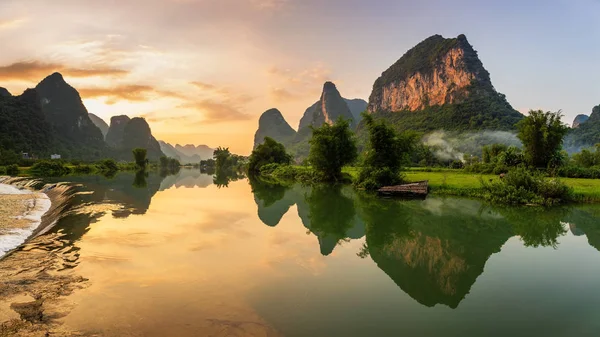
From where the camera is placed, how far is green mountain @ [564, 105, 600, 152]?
108 metres

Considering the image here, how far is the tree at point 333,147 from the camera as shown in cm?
3988

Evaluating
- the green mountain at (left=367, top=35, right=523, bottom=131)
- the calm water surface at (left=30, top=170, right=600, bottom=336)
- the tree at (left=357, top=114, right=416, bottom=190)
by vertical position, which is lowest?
the calm water surface at (left=30, top=170, right=600, bottom=336)

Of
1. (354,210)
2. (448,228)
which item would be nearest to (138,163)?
(354,210)

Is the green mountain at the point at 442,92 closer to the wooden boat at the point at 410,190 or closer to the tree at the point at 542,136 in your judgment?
the tree at the point at 542,136

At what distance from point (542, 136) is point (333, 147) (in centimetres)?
2136

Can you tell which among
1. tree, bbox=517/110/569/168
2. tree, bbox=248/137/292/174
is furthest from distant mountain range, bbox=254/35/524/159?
tree, bbox=517/110/569/168

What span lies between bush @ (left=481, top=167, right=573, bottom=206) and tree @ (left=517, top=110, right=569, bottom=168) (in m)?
14.2

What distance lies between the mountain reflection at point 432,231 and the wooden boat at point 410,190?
1810 mm

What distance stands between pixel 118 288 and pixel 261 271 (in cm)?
344

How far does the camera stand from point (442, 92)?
472 feet

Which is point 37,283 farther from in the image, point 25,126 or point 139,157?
point 25,126

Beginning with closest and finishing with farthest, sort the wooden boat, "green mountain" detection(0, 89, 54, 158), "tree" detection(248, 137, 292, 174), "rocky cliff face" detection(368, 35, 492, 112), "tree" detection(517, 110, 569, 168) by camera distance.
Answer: the wooden boat < "tree" detection(517, 110, 569, 168) < "tree" detection(248, 137, 292, 174) < "green mountain" detection(0, 89, 54, 158) < "rocky cliff face" detection(368, 35, 492, 112)

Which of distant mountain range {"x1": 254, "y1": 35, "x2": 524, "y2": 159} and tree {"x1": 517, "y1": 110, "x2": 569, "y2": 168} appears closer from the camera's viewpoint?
tree {"x1": 517, "y1": 110, "x2": 569, "y2": 168}

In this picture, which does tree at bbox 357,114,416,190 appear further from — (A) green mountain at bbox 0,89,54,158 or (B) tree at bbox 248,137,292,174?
(A) green mountain at bbox 0,89,54,158
